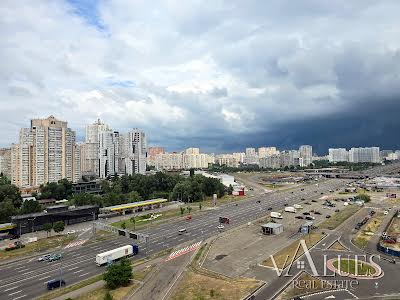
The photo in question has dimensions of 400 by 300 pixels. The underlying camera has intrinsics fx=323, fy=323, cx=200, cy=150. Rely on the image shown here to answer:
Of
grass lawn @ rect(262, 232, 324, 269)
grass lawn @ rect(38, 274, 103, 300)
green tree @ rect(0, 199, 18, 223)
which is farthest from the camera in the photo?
green tree @ rect(0, 199, 18, 223)

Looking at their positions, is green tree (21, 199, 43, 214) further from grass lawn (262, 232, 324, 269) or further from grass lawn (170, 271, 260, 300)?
grass lawn (262, 232, 324, 269)

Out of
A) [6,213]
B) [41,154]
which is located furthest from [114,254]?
[41,154]

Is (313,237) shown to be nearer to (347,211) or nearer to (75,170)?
(347,211)

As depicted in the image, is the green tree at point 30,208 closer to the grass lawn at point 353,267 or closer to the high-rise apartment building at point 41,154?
the high-rise apartment building at point 41,154

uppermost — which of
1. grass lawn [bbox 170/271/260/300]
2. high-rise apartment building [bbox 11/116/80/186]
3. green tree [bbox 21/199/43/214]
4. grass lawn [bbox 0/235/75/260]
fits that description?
high-rise apartment building [bbox 11/116/80/186]

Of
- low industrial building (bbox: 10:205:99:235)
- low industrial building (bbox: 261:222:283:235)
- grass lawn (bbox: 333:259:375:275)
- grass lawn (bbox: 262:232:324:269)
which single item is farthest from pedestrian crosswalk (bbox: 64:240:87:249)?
grass lawn (bbox: 333:259:375:275)

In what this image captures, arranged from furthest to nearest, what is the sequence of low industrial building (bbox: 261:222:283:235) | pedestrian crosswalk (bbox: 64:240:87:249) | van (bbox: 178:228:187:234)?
van (bbox: 178:228:187:234)
low industrial building (bbox: 261:222:283:235)
pedestrian crosswalk (bbox: 64:240:87:249)

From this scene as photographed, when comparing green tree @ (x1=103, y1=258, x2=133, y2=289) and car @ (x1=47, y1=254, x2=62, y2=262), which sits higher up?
green tree @ (x1=103, y1=258, x2=133, y2=289)
